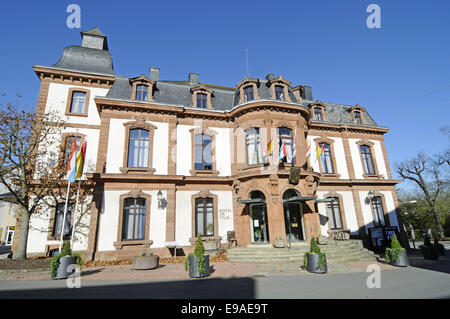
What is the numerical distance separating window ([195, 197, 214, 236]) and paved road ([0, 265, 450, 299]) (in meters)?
6.23

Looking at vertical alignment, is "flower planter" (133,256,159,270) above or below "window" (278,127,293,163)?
below

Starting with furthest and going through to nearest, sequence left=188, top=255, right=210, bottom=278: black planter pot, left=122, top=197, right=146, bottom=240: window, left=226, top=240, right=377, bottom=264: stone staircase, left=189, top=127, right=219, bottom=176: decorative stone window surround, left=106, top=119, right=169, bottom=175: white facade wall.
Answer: left=189, top=127, right=219, bottom=176: decorative stone window surround, left=106, top=119, right=169, bottom=175: white facade wall, left=122, top=197, right=146, bottom=240: window, left=226, top=240, right=377, bottom=264: stone staircase, left=188, top=255, right=210, bottom=278: black planter pot

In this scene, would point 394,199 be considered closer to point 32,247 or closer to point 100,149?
point 100,149

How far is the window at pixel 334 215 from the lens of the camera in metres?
18.0

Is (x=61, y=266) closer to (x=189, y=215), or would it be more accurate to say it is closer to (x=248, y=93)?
(x=189, y=215)

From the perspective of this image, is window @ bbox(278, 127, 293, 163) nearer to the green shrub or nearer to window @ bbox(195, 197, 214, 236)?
window @ bbox(195, 197, 214, 236)

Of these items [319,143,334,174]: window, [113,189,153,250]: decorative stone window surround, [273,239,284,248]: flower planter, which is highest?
[319,143,334,174]: window

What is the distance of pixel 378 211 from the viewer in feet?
63.5

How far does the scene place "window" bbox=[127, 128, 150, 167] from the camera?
15.1 metres

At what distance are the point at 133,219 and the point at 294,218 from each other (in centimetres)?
1069

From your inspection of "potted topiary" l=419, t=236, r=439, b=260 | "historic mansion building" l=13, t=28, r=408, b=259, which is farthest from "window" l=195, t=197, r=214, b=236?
"potted topiary" l=419, t=236, r=439, b=260

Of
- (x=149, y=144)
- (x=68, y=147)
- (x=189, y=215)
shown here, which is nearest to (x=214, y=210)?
(x=189, y=215)

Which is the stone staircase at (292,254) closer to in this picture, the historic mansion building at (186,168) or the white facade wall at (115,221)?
the historic mansion building at (186,168)

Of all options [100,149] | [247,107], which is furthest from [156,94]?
[247,107]
